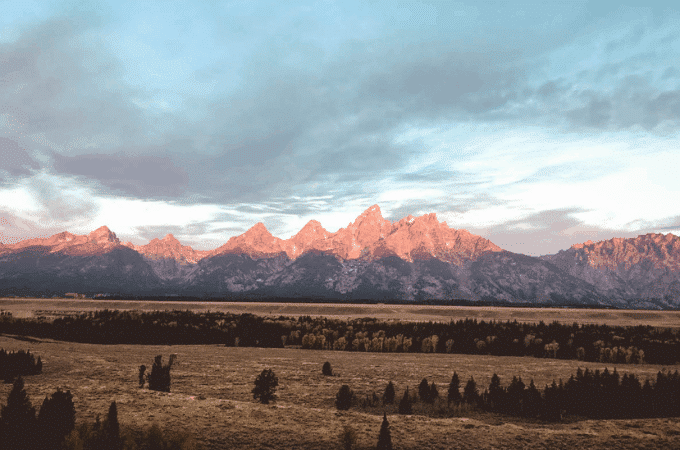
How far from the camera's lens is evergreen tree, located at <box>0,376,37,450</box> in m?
19.0

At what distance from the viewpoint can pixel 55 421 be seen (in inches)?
797

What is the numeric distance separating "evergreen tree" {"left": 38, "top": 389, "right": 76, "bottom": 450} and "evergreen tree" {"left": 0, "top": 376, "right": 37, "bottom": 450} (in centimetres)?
36

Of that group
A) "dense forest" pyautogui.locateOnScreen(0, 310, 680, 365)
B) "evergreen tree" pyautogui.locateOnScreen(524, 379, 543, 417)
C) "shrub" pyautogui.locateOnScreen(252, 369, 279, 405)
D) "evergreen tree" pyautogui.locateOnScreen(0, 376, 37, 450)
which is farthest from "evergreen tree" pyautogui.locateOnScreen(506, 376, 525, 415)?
"dense forest" pyautogui.locateOnScreen(0, 310, 680, 365)

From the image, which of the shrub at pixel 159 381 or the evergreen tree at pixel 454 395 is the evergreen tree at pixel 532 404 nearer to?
the evergreen tree at pixel 454 395

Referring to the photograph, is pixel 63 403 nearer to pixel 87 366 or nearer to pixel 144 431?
pixel 144 431

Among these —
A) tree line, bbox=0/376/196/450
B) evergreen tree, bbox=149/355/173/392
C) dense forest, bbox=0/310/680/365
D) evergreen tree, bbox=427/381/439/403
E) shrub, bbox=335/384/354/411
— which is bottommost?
dense forest, bbox=0/310/680/365

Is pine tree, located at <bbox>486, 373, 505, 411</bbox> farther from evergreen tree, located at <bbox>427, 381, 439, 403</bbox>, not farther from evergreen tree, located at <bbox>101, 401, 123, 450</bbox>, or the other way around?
evergreen tree, located at <bbox>101, 401, 123, 450</bbox>

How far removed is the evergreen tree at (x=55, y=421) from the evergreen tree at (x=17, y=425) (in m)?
0.36

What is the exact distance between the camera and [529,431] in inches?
955

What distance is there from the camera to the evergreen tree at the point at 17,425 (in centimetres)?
1903

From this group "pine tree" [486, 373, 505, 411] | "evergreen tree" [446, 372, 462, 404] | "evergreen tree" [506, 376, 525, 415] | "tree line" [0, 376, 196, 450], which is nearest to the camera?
"tree line" [0, 376, 196, 450]

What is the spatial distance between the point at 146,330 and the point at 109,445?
263 feet

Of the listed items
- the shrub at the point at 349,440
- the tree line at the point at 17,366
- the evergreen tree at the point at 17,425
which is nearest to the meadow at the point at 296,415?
the shrub at the point at 349,440

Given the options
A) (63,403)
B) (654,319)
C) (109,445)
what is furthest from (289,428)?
(654,319)
